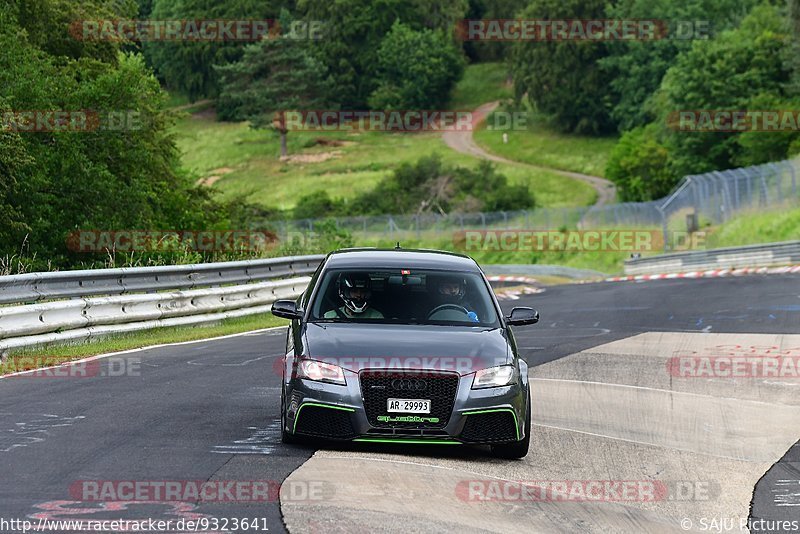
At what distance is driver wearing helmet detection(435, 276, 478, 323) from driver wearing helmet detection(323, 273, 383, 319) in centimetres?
60

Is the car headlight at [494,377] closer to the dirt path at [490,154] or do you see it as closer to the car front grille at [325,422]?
the car front grille at [325,422]

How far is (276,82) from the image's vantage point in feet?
432

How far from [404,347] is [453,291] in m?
1.42

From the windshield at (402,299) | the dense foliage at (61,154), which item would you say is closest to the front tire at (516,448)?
the windshield at (402,299)

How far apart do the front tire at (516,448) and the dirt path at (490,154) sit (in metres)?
87.1

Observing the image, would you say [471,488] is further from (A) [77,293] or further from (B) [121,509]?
(A) [77,293]

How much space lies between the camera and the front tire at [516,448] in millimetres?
10711

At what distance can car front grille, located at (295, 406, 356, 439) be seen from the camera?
406 inches

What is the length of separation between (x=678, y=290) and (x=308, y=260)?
394 inches
